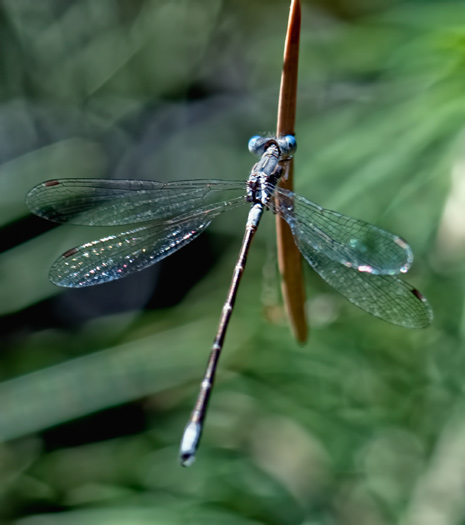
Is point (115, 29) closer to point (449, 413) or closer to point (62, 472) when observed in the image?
point (62, 472)

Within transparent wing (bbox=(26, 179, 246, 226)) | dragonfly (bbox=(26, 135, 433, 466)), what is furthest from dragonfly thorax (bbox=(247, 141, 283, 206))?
transparent wing (bbox=(26, 179, 246, 226))

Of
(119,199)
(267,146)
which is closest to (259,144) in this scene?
(267,146)

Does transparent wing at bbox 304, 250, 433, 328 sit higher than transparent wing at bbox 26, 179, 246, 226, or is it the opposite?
transparent wing at bbox 26, 179, 246, 226

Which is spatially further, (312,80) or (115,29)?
(115,29)

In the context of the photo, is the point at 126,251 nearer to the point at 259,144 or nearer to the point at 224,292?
the point at 259,144

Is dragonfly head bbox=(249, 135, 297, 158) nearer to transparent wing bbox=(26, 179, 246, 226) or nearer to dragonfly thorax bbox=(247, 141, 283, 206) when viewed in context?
dragonfly thorax bbox=(247, 141, 283, 206)

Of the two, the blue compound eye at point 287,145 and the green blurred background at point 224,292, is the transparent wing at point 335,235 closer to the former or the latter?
the blue compound eye at point 287,145

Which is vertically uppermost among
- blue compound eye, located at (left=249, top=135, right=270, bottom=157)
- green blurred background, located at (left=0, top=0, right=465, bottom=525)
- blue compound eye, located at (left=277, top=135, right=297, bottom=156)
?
blue compound eye, located at (left=277, top=135, right=297, bottom=156)

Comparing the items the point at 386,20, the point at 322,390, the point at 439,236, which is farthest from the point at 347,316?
the point at 386,20

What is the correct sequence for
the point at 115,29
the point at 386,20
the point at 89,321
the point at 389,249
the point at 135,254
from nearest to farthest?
the point at 389,249, the point at 135,254, the point at 386,20, the point at 89,321, the point at 115,29
